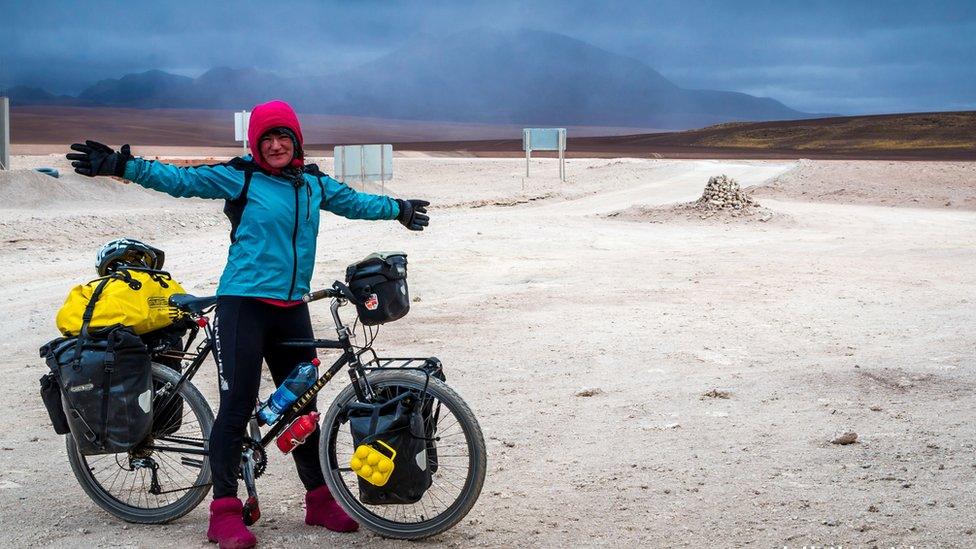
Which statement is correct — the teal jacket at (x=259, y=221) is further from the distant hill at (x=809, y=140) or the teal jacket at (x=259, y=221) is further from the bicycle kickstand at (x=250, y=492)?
the distant hill at (x=809, y=140)

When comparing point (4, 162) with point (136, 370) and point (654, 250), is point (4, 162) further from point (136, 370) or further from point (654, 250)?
point (136, 370)

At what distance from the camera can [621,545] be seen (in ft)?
13.9

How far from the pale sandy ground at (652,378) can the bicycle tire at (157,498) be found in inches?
2.7

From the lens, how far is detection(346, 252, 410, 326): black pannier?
3.97 meters

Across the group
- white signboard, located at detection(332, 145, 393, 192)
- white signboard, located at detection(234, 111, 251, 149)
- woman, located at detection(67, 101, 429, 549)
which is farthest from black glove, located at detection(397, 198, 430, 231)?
white signboard, located at detection(234, 111, 251, 149)

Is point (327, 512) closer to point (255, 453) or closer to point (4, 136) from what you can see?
point (255, 453)

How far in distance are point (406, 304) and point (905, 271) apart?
1021 centimetres

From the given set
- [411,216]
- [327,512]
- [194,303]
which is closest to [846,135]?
[411,216]

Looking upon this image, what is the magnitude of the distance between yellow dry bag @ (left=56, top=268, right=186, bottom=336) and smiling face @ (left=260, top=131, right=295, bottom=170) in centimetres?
78

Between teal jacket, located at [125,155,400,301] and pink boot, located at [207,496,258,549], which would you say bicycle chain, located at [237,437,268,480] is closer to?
pink boot, located at [207,496,258,549]

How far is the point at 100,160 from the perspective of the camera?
3.71m

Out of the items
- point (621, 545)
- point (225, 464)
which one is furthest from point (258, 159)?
point (621, 545)

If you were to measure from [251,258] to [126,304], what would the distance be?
638 millimetres

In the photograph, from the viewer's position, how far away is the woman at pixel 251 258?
3.93m
